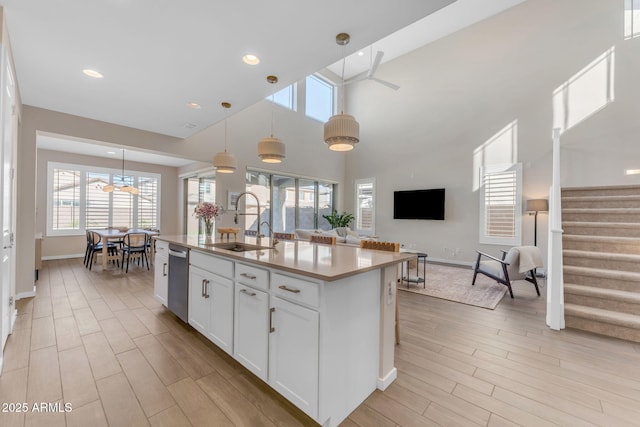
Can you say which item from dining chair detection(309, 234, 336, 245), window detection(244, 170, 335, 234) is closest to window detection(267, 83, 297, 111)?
window detection(244, 170, 335, 234)

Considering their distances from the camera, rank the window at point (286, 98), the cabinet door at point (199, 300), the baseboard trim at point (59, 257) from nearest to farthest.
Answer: the cabinet door at point (199, 300), the baseboard trim at point (59, 257), the window at point (286, 98)

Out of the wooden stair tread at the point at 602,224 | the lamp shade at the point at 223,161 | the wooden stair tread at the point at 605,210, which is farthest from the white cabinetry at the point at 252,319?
the wooden stair tread at the point at 605,210

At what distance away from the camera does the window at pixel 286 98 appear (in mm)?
7134

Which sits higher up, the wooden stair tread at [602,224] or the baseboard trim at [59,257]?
the wooden stair tread at [602,224]

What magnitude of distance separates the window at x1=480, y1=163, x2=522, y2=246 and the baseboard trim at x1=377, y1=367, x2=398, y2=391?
5258mm

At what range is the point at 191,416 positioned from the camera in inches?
62.9

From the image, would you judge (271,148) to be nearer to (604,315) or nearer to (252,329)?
(252,329)

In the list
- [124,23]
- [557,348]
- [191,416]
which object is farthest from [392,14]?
[557,348]

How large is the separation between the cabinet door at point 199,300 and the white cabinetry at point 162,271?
0.68 meters

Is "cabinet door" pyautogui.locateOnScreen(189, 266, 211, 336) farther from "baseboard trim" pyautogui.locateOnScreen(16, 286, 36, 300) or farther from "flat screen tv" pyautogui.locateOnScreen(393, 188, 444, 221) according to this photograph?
"flat screen tv" pyautogui.locateOnScreen(393, 188, 444, 221)

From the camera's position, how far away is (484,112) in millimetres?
6203

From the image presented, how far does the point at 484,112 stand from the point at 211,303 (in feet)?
23.0

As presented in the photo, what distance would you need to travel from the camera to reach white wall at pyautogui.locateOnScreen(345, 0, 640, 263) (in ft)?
16.3

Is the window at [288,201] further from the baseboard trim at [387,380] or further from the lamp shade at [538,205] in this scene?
the lamp shade at [538,205]
